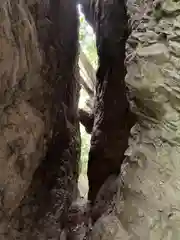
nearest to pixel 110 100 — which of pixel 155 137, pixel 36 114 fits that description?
pixel 36 114

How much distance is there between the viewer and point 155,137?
1310mm

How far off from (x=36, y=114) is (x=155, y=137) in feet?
2.00

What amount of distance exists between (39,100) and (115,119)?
1.99ft

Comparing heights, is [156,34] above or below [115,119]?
above

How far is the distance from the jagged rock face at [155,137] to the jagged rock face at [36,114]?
1.55 ft

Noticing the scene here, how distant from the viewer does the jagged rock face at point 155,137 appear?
125cm

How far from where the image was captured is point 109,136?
2.27 meters

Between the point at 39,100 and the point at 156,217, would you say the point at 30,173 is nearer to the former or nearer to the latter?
the point at 39,100

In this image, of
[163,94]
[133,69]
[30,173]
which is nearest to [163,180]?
[163,94]

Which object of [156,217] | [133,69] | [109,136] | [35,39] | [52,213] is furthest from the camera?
[109,136]

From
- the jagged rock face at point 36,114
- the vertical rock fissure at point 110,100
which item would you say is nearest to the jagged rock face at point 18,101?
the jagged rock face at point 36,114

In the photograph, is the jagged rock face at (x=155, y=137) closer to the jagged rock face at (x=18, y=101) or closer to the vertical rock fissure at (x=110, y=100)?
the jagged rock face at (x=18, y=101)

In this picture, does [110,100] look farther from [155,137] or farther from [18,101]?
[155,137]

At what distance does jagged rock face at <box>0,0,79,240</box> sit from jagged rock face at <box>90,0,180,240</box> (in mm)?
471
